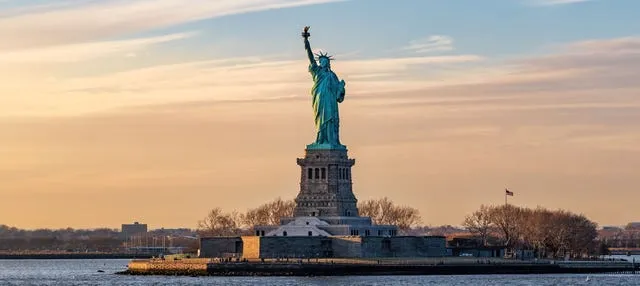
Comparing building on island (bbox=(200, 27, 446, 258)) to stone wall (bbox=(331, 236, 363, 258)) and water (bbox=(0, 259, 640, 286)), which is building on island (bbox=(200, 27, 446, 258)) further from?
water (bbox=(0, 259, 640, 286))

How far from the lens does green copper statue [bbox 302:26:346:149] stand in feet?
480

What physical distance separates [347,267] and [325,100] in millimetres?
19612

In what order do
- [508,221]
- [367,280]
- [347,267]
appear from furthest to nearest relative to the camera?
1. [508,221]
2. [347,267]
3. [367,280]

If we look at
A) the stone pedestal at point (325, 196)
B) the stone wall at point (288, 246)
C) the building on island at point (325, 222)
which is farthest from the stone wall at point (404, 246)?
the stone wall at point (288, 246)

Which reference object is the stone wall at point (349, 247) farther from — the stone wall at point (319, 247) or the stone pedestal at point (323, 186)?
the stone pedestal at point (323, 186)

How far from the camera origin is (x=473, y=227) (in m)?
182

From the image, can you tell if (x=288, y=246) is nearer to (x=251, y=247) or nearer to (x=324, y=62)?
(x=251, y=247)

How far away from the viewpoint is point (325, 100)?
14662 centimetres

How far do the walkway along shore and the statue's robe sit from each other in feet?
47.5

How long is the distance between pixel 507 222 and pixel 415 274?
41.8m

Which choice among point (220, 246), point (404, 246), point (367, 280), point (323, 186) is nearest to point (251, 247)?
point (220, 246)

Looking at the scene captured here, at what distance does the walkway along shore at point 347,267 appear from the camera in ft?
436

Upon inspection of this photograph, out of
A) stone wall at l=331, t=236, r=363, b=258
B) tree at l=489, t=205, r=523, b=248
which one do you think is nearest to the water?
stone wall at l=331, t=236, r=363, b=258

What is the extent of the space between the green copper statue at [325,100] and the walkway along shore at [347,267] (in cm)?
1405
